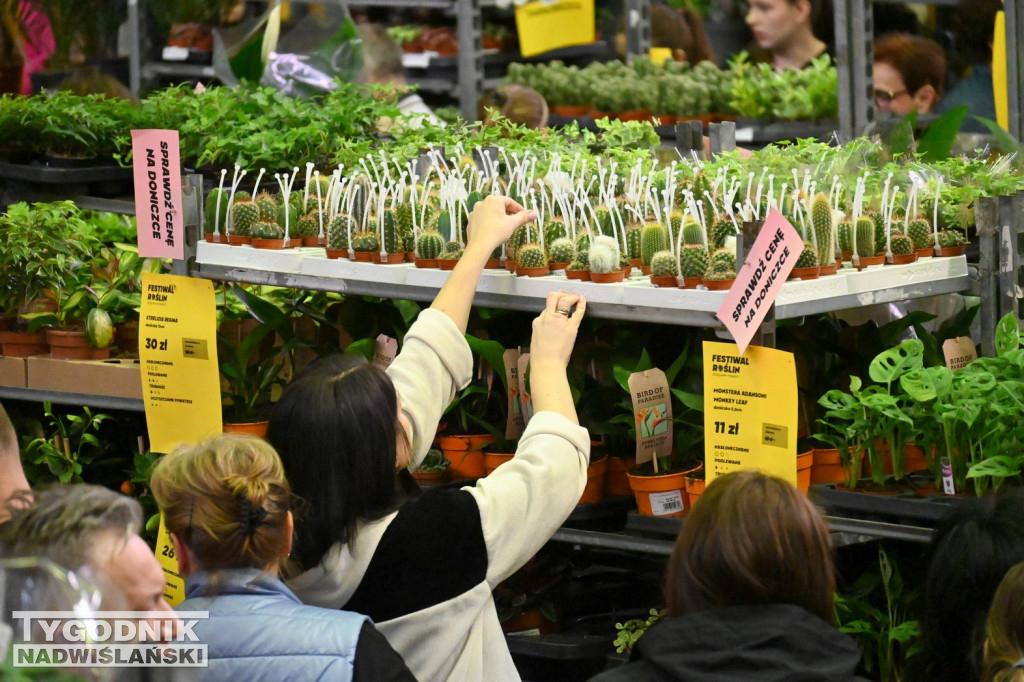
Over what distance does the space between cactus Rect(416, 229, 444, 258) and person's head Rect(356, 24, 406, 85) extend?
13.2 ft

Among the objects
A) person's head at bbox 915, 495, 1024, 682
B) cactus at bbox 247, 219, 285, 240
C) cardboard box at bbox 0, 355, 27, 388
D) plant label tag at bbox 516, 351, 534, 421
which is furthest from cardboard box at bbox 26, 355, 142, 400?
person's head at bbox 915, 495, 1024, 682

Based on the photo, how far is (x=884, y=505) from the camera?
254 cm

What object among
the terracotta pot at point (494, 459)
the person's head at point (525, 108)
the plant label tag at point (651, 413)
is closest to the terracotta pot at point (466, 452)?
the terracotta pot at point (494, 459)

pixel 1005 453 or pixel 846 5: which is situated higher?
pixel 846 5

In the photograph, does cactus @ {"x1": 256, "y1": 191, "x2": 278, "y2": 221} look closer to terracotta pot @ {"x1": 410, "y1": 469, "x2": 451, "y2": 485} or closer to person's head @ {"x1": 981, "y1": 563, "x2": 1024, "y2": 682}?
terracotta pot @ {"x1": 410, "y1": 469, "x2": 451, "y2": 485}

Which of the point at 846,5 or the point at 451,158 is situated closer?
the point at 451,158

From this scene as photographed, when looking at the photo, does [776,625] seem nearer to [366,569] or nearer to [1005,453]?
[366,569]

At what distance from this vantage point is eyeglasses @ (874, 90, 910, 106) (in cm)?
602

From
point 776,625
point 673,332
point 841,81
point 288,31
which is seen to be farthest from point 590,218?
point 288,31

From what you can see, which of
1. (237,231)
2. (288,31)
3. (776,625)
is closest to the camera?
(776,625)

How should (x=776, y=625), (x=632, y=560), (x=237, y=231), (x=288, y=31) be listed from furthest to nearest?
1. (x=288, y=31)
2. (x=632, y=560)
3. (x=237, y=231)
4. (x=776, y=625)

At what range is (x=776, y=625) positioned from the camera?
1.67 meters

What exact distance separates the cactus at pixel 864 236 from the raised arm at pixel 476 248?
0.66m

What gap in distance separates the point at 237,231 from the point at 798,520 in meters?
1.80
